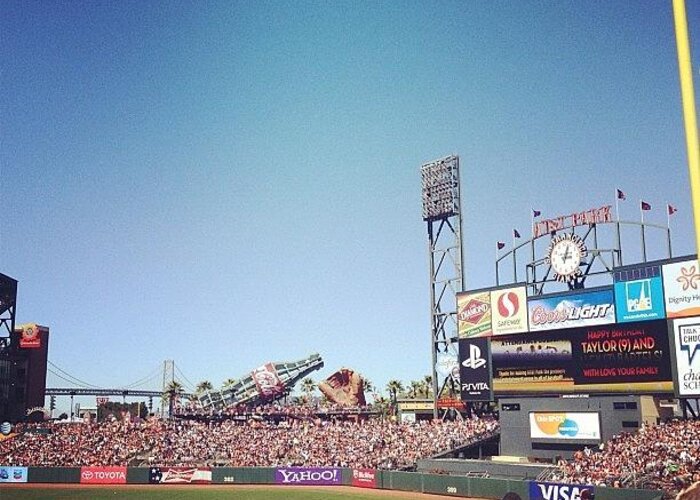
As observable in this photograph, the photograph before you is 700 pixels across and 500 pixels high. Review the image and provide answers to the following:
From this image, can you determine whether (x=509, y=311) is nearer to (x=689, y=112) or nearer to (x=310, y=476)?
(x=310, y=476)

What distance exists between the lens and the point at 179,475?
5362 cm

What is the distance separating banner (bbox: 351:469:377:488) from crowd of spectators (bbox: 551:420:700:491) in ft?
45.7

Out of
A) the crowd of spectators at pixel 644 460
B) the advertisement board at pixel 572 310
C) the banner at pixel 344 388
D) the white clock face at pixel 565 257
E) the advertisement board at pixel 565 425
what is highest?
the white clock face at pixel 565 257

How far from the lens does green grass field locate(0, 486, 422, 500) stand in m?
43.6

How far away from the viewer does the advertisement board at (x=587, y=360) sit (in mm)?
40062

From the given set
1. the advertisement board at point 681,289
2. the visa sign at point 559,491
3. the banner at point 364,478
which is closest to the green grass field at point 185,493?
the banner at point 364,478

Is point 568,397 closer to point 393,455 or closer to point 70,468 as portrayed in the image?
point 393,455

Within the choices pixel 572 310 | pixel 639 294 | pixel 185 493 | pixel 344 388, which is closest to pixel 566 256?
pixel 572 310

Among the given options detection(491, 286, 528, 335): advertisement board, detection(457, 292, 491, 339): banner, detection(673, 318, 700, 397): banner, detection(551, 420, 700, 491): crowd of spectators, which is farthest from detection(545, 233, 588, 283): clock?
detection(551, 420, 700, 491): crowd of spectators

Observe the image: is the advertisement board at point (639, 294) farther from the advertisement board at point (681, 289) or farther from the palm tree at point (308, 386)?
the palm tree at point (308, 386)

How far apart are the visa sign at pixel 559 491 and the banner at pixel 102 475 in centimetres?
3355

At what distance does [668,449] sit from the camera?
117 feet

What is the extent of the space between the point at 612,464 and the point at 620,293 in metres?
10.5

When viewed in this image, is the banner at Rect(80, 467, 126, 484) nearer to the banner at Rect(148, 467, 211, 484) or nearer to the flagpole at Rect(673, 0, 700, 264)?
the banner at Rect(148, 467, 211, 484)
